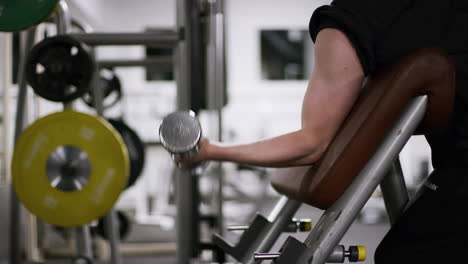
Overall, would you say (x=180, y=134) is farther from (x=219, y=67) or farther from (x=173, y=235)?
(x=173, y=235)

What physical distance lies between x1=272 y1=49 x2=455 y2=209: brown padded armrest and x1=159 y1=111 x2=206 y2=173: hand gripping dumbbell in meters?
0.25

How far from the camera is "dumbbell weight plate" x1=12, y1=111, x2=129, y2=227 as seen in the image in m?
1.57

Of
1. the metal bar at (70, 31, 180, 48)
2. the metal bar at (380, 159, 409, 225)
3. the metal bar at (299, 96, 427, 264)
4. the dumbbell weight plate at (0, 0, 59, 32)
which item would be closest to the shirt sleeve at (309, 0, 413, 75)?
the metal bar at (299, 96, 427, 264)

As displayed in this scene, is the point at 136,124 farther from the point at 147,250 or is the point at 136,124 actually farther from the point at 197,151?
the point at 197,151

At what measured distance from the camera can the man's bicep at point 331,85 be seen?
3.02ft

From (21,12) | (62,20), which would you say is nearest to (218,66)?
(62,20)

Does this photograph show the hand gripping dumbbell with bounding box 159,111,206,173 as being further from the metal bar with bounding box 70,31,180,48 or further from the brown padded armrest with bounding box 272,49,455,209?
the metal bar with bounding box 70,31,180,48

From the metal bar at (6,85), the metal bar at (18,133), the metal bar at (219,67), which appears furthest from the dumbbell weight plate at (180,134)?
the metal bar at (6,85)

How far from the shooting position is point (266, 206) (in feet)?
17.3

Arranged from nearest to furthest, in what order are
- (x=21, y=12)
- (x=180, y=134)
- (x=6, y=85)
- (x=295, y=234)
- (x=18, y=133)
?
(x=180, y=134) < (x=21, y=12) < (x=18, y=133) < (x=295, y=234) < (x=6, y=85)

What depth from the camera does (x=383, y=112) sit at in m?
0.92

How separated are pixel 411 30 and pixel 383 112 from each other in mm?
154

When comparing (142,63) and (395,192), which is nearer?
(395,192)

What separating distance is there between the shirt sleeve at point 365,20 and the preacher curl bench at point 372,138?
5 cm
